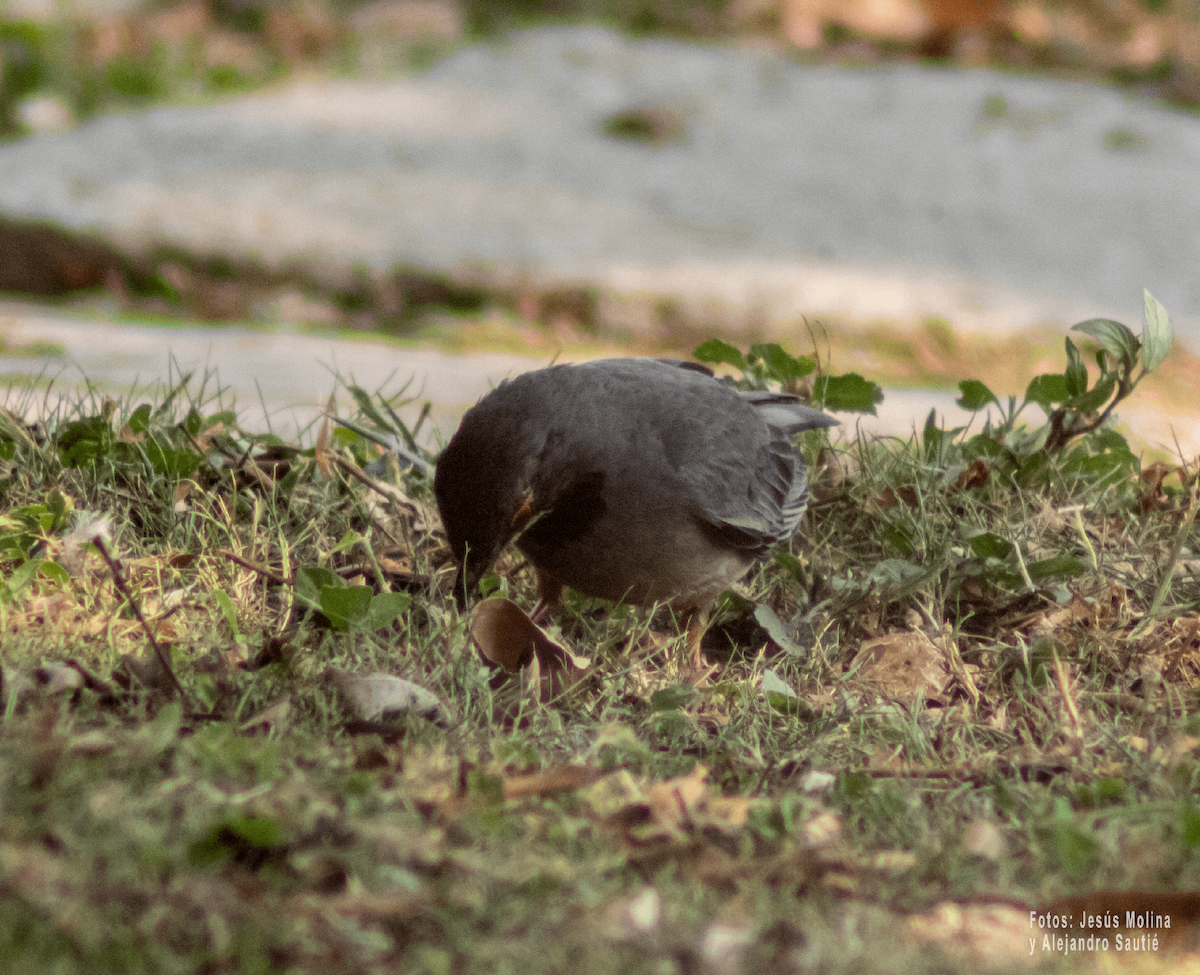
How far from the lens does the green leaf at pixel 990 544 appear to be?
9.08ft

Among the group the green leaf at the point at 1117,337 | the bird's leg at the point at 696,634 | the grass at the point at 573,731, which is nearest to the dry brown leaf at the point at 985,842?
the grass at the point at 573,731

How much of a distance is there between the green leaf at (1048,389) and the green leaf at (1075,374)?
0.29 feet

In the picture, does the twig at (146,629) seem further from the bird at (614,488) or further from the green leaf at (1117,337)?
the green leaf at (1117,337)

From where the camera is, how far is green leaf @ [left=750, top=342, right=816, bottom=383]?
338cm

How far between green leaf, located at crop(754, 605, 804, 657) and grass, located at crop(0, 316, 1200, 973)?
0.03ft

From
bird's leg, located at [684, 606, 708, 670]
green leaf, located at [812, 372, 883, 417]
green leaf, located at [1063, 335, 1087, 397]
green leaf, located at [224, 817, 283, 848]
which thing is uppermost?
green leaf, located at [1063, 335, 1087, 397]

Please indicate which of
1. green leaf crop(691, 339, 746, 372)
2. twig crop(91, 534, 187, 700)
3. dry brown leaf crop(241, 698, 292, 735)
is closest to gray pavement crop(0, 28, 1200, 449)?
green leaf crop(691, 339, 746, 372)

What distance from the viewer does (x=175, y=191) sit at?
6109 millimetres

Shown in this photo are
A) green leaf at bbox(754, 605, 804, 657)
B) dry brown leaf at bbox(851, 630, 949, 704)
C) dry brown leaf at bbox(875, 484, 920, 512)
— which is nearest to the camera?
dry brown leaf at bbox(851, 630, 949, 704)

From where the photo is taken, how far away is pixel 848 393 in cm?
328

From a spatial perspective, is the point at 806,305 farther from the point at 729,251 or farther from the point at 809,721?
the point at 809,721

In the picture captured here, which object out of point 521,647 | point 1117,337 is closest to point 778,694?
point 521,647

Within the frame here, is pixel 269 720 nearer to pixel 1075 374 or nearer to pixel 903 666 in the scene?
pixel 903 666

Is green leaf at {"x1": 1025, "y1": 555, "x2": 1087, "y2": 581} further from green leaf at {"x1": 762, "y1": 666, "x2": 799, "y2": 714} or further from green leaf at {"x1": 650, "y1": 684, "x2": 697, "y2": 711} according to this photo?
green leaf at {"x1": 650, "y1": 684, "x2": 697, "y2": 711}
